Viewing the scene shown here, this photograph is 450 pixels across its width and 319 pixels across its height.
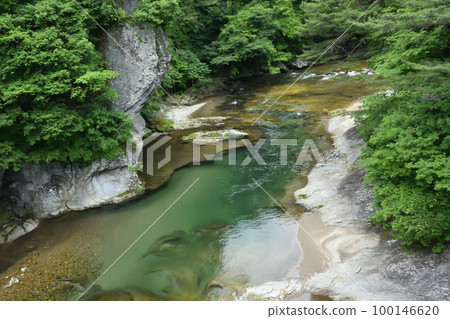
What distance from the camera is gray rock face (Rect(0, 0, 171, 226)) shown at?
10.2m

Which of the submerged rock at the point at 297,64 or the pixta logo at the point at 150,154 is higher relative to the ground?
the submerged rock at the point at 297,64

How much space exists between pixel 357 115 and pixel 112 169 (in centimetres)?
870

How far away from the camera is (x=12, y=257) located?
8820 mm

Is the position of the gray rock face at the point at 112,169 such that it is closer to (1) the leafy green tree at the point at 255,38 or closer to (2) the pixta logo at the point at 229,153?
(2) the pixta logo at the point at 229,153

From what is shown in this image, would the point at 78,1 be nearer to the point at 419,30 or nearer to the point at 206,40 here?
the point at 419,30

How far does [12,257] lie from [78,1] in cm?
814

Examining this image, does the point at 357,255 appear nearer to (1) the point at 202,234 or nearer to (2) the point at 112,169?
(1) the point at 202,234

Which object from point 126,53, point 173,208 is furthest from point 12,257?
point 126,53

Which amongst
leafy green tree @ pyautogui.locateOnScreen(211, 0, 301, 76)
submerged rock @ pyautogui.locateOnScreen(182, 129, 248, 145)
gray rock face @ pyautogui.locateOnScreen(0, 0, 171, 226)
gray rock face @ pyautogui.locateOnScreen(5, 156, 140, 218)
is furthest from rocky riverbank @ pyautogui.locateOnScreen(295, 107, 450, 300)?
leafy green tree @ pyautogui.locateOnScreen(211, 0, 301, 76)

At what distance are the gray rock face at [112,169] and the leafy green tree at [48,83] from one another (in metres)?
0.67

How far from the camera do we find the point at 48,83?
8.78 meters

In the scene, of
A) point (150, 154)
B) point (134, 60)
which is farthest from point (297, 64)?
point (134, 60)

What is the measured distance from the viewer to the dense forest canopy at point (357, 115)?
20.2 feet

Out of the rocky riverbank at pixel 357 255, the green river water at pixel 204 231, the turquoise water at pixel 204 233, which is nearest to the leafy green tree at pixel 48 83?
the green river water at pixel 204 231
